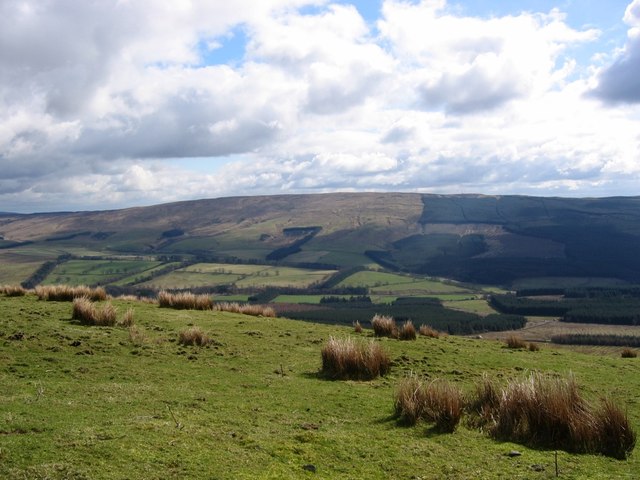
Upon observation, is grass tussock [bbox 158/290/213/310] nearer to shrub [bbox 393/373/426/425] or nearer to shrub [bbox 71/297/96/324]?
shrub [bbox 71/297/96/324]

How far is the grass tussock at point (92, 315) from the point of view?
48.4ft

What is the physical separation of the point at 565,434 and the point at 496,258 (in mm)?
131686

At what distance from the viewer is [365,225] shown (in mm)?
193000

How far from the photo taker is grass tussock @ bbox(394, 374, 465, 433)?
8.31m

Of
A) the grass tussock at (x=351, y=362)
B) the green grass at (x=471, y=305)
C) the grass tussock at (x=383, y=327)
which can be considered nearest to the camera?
the grass tussock at (x=351, y=362)

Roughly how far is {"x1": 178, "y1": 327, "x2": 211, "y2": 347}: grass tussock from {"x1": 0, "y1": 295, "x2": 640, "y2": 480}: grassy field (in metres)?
0.32

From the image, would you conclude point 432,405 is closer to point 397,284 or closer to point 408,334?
point 408,334

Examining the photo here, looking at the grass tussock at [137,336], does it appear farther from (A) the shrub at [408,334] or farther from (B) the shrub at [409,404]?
(A) the shrub at [408,334]

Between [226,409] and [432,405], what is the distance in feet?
11.1

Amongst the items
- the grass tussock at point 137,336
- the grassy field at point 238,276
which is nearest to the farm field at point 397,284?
the grassy field at point 238,276

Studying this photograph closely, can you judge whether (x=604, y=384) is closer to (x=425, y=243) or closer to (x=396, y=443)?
(x=396, y=443)

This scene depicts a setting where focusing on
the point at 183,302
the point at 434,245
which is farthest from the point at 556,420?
the point at 434,245

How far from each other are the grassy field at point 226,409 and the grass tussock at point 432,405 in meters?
0.25

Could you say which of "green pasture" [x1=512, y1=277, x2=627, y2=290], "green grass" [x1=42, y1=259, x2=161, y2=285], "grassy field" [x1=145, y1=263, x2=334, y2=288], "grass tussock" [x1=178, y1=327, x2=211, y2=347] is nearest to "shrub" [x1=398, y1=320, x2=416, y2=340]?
"grass tussock" [x1=178, y1=327, x2=211, y2=347]
